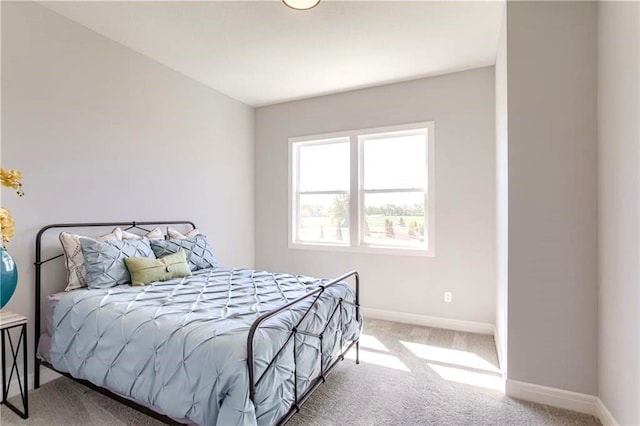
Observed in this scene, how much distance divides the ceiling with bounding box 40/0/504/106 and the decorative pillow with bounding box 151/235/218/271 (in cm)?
182

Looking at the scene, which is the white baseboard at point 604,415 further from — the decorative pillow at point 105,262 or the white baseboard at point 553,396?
the decorative pillow at point 105,262

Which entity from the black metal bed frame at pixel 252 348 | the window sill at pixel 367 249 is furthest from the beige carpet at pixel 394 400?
the window sill at pixel 367 249

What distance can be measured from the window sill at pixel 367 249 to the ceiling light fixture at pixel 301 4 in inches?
104

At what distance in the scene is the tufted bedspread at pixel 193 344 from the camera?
1.46 m

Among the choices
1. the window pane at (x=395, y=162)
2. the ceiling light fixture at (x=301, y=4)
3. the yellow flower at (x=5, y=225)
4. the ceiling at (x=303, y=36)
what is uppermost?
the ceiling at (x=303, y=36)

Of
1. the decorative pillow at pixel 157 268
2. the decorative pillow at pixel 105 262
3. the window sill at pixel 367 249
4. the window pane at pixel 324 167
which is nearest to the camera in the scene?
the decorative pillow at pixel 105 262

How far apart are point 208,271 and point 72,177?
1.34 m

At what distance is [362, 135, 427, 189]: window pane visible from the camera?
3.79 metres

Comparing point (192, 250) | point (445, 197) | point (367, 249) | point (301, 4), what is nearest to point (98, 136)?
point (192, 250)

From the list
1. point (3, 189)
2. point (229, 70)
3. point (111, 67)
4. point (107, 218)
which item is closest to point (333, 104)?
point (229, 70)

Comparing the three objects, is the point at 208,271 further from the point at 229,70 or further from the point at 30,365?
the point at 229,70

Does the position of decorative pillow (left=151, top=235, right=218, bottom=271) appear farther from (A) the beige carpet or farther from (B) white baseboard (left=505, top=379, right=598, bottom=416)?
(B) white baseboard (left=505, top=379, right=598, bottom=416)

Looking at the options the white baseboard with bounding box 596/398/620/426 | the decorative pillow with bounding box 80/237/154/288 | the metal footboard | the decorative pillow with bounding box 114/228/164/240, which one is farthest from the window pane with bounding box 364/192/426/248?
the decorative pillow with bounding box 80/237/154/288

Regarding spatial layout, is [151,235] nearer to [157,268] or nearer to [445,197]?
[157,268]
